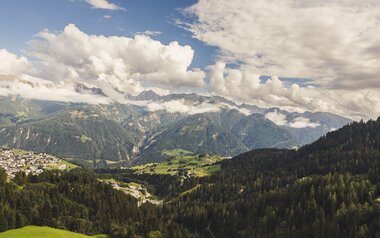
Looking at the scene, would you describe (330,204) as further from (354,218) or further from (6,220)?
(6,220)

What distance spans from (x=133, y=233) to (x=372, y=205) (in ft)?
394

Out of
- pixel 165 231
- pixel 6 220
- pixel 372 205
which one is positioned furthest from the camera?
pixel 165 231

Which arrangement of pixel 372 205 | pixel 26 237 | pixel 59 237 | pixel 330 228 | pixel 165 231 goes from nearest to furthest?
pixel 26 237 < pixel 59 237 < pixel 330 228 < pixel 372 205 < pixel 165 231

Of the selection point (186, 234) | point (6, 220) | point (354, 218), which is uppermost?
point (354, 218)

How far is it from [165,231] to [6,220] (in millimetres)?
78988

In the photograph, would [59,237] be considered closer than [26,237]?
No

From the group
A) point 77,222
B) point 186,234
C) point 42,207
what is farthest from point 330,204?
point 42,207

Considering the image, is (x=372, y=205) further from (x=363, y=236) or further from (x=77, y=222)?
(x=77, y=222)

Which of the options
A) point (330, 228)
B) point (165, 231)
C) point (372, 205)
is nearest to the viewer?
point (330, 228)

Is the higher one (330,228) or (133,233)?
(330,228)

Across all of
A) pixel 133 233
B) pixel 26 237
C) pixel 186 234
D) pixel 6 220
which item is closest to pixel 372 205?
pixel 186 234

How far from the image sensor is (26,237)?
119625 mm

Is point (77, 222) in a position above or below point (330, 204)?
below

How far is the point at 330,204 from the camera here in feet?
640
